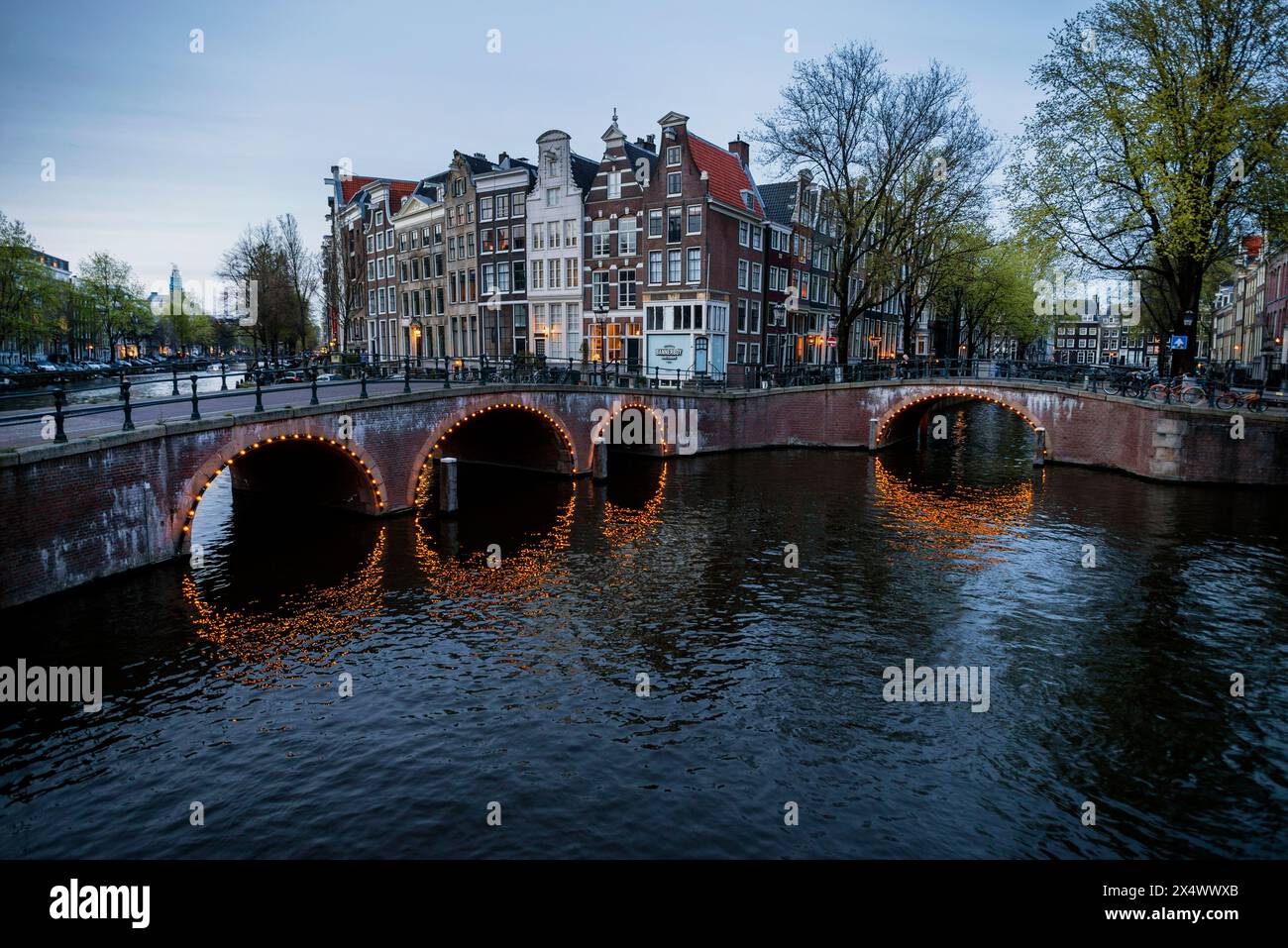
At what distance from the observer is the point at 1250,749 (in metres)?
12.1

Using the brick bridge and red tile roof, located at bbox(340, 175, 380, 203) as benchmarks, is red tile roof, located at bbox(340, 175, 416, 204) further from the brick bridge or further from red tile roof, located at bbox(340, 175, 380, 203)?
the brick bridge

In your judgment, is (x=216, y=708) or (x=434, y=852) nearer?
(x=434, y=852)

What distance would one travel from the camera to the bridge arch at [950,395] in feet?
126

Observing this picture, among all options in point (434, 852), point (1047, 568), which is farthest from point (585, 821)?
point (1047, 568)

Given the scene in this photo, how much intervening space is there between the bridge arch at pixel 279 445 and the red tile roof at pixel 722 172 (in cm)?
3104

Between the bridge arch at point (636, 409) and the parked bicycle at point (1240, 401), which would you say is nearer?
the parked bicycle at point (1240, 401)

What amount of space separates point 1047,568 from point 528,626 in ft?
46.0

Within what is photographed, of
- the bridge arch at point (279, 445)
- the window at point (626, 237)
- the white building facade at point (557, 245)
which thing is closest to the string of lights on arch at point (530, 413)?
the bridge arch at point (279, 445)

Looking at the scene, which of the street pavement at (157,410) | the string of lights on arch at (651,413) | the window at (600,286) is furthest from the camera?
the window at (600,286)

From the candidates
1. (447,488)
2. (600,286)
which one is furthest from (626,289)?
(447,488)

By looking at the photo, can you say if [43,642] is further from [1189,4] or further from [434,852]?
[1189,4]

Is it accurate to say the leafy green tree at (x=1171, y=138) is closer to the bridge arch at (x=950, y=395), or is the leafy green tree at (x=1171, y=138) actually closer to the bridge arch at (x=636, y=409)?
the bridge arch at (x=950, y=395)
